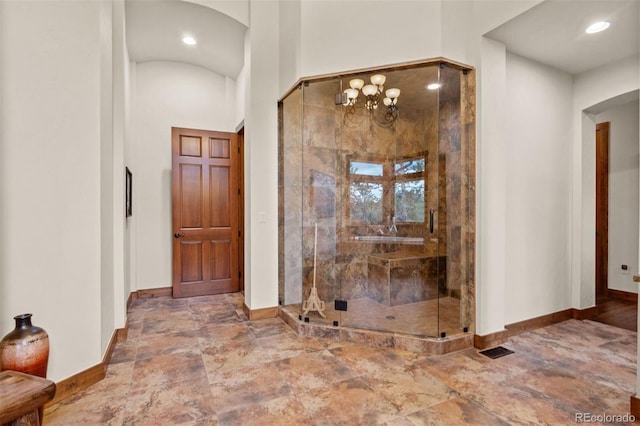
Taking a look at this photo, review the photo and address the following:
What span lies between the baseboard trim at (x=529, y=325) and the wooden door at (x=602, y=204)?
3.40ft

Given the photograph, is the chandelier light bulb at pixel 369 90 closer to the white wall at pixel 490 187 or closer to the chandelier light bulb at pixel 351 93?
the chandelier light bulb at pixel 351 93

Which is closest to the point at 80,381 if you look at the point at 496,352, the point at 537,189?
the point at 496,352

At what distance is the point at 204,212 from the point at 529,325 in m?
4.53

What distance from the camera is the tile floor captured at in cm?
196

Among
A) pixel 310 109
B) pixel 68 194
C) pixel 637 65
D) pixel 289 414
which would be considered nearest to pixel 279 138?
pixel 310 109

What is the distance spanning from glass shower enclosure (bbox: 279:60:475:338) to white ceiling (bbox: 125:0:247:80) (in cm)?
132

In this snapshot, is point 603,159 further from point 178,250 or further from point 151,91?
point 151,91

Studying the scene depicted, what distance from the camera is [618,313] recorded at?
12.9 feet

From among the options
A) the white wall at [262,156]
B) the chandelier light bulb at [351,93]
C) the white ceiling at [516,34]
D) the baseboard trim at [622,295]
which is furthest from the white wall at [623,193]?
the white wall at [262,156]

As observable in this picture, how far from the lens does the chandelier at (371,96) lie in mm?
3549

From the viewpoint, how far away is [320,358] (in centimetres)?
275

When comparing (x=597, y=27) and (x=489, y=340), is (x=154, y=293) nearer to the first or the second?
(x=489, y=340)

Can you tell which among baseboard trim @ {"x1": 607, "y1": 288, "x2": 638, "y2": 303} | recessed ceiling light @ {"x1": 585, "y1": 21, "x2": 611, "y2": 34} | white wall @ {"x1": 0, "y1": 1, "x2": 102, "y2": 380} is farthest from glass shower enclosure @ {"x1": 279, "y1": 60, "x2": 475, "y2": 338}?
baseboard trim @ {"x1": 607, "y1": 288, "x2": 638, "y2": 303}

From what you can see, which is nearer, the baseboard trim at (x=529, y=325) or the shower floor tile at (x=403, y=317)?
the baseboard trim at (x=529, y=325)
